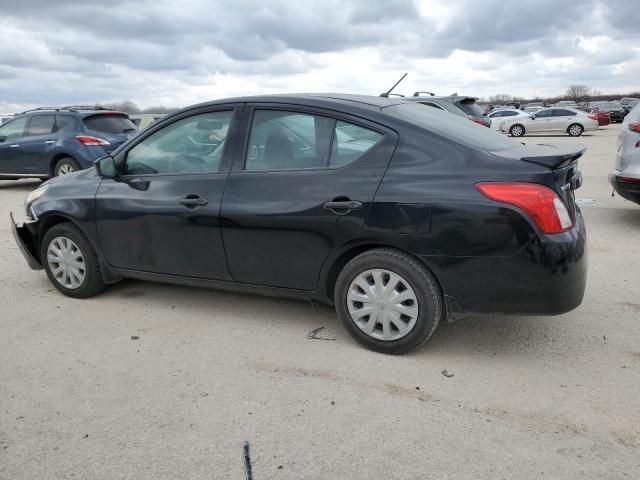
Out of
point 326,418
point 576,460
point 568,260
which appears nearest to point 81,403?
point 326,418

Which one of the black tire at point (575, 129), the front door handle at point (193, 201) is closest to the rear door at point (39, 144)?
the front door handle at point (193, 201)

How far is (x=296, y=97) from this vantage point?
3.96 m

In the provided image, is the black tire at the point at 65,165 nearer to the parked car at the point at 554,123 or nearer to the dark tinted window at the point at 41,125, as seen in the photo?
the dark tinted window at the point at 41,125

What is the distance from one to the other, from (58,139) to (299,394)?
975cm

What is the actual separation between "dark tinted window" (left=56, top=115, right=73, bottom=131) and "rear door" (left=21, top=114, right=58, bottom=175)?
0.09m

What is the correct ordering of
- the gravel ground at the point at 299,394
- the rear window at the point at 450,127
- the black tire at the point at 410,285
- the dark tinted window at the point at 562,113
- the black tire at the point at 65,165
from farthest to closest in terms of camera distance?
the dark tinted window at the point at 562,113 < the black tire at the point at 65,165 < the rear window at the point at 450,127 < the black tire at the point at 410,285 < the gravel ground at the point at 299,394

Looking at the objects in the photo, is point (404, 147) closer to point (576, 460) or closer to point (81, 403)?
point (576, 460)

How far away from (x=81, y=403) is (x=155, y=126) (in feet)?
6.92

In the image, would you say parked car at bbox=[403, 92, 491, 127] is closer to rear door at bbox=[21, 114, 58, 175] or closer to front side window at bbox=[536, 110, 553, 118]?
rear door at bbox=[21, 114, 58, 175]

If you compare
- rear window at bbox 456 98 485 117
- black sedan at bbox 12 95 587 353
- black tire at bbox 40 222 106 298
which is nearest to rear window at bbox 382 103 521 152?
black sedan at bbox 12 95 587 353

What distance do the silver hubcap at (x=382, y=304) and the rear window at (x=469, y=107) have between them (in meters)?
11.0

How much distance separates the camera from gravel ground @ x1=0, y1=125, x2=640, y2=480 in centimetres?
260

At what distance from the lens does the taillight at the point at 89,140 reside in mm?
10984

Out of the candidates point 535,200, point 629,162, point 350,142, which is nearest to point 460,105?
point 629,162
